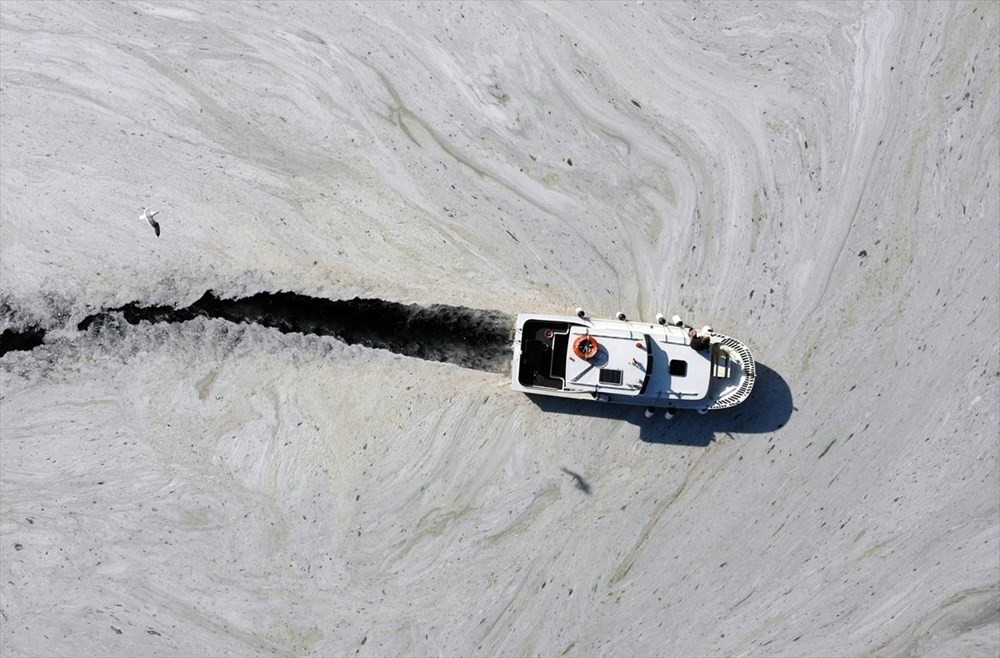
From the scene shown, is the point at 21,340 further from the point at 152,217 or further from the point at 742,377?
the point at 742,377

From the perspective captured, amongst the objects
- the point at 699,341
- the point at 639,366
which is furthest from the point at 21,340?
the point at 699,341

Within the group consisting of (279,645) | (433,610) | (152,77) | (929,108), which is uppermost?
(929,108)

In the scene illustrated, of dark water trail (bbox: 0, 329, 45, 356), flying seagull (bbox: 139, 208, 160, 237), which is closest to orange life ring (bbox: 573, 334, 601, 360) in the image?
flying seagull (bbox: 139, 208, 160, 237)

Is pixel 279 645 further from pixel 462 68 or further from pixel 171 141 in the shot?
pixel 462 68

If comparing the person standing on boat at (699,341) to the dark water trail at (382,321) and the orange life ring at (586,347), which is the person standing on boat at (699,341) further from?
the dark water trail at (382,321)

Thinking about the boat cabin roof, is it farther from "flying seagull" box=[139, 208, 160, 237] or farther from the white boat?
"flying seagull" box=[139, 208, 160, 237]

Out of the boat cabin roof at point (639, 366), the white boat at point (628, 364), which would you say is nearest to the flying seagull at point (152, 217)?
the white boat at point (628, 364)

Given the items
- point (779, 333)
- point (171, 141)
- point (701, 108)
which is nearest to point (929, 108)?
point (701, 108)

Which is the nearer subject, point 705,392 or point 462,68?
point 705,392
